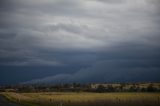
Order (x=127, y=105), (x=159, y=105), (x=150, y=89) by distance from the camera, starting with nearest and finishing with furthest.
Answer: (x=159, y=105) < (x=127, y=105) < (x=150, y=89)

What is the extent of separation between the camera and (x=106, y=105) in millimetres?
46125

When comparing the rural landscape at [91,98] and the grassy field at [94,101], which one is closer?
the grassy field at [94,101]

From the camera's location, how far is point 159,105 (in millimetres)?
42188

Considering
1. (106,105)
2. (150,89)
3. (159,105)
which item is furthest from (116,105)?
(150,89)

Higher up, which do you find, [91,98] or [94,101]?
[91,98]

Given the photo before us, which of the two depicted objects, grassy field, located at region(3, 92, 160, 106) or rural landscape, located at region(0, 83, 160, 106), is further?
rural landscape, located at region(0, 83, 160, 106)

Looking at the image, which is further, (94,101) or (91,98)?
(91,98)

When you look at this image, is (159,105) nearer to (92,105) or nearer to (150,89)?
(92,105)

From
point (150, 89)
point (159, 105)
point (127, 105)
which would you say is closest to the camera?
point (159, 105)

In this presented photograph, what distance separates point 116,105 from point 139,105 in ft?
10.1

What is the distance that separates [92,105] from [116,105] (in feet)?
10.8

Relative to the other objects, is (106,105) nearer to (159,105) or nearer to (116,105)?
(116,105)

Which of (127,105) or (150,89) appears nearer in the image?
(127,105)

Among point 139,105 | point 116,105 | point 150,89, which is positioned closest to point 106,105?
point 116,105
